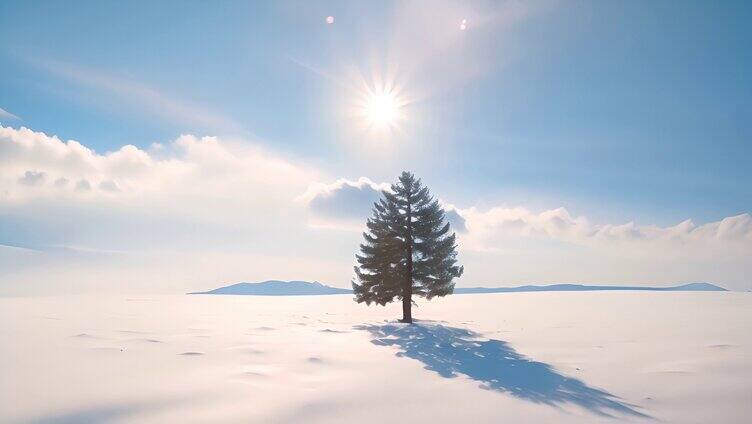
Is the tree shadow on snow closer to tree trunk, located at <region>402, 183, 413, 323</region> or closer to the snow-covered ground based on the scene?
the snow-covered ground

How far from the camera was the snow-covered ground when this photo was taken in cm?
687

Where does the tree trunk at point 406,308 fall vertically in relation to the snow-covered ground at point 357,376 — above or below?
above

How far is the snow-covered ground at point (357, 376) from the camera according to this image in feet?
22.5

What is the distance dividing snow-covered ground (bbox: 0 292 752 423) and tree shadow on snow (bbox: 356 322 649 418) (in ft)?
0.18

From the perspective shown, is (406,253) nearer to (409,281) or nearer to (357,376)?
(409,281)

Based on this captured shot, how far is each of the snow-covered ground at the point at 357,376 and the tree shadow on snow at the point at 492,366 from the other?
0.18ft

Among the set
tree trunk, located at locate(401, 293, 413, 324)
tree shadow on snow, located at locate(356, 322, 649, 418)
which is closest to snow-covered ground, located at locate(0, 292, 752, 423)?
tree shadow on snow, located at locate(356, 322, 649, 418)

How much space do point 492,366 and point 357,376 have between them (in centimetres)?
459

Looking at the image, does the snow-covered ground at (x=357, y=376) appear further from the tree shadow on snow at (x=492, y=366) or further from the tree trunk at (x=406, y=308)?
the tree trunk at (x=406, y=308)

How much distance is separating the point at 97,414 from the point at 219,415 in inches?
78.6

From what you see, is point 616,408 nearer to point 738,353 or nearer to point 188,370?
point 738,353

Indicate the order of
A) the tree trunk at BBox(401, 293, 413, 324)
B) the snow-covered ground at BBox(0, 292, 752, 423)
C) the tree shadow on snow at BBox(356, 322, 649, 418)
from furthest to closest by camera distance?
the tree trunk at BBox(401, 293, 413, 324)
the tree shadow on snow at BBox(356, 322, 649, 418)
the snow-covered ground at BBox(0, 292, 752, 423)

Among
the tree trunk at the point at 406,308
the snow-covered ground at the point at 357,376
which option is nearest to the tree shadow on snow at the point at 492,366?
the snow-covered ground at the point at 357,376

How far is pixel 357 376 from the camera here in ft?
31.0
